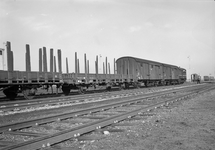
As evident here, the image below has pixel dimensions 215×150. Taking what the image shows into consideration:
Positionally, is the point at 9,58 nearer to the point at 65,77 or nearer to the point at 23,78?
the point at 23,78

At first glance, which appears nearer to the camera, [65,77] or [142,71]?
[65,77]

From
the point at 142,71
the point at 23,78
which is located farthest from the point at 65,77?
the point at 142,71

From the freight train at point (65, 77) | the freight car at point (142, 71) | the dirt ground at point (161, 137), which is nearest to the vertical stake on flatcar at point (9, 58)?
the freight train at point (65, 77)

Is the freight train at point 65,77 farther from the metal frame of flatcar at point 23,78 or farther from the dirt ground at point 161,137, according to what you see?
the dirt ground at point 161,137

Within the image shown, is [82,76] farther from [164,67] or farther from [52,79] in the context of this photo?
[164,67]

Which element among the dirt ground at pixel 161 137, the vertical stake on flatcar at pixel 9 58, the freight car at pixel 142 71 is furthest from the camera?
the freight car at pixel 142 71

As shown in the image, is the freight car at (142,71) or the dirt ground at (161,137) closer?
the dirt ground at (161,137)

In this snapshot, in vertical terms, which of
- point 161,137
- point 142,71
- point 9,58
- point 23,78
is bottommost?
point 161,137

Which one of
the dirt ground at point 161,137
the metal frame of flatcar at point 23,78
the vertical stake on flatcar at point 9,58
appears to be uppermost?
the vertical stake on flatcar at point 9,58

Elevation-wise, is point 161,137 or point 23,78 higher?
point 23,78

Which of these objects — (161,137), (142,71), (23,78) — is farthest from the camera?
(142,71)

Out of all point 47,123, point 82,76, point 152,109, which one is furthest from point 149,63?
point 47,123

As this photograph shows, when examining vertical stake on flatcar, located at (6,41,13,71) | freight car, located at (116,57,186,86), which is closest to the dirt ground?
vertical stake on flatcar, located at (6,41,13,71)

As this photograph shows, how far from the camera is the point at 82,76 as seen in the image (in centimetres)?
2228
